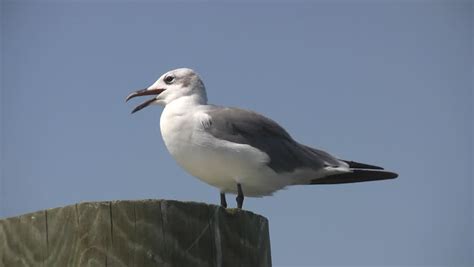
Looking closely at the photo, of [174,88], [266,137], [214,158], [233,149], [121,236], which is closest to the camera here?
[121,236]

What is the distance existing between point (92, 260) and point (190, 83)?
451 cm

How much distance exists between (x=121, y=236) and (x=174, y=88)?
14.6 ft

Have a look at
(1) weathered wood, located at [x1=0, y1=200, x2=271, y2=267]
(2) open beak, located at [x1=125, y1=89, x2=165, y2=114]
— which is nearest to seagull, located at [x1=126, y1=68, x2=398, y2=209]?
(2) open beak, located at [x1=125, y1=89, x2=165, y2=114]

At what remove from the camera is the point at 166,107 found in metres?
7.66

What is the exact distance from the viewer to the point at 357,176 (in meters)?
7.95

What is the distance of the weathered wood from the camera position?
3.55 m

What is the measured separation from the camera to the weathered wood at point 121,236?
355 cm

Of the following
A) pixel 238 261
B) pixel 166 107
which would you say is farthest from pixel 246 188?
pixel 238 261

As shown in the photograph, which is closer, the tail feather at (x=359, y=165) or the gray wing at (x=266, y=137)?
the gray wing at (x=266, y=137)

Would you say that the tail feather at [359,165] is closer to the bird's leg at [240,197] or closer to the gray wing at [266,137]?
the gray wing at [266,137]

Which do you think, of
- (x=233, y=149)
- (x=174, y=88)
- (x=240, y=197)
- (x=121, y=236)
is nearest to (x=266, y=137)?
(x=233, y=149)

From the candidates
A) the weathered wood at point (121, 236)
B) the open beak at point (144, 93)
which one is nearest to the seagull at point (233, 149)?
the open beak at point (144, 93)

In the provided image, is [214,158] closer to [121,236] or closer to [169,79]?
[169,79]

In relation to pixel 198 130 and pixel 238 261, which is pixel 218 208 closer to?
pixel 238 261
